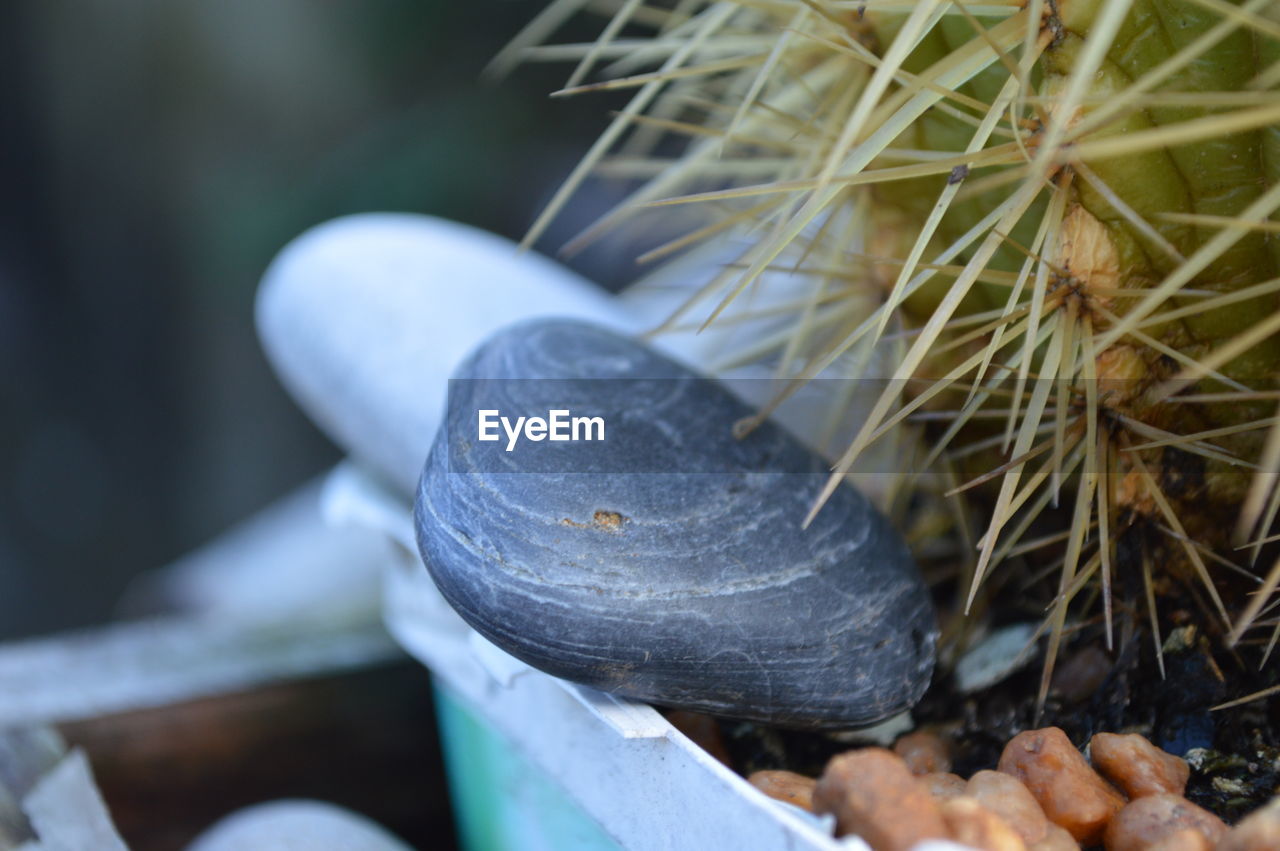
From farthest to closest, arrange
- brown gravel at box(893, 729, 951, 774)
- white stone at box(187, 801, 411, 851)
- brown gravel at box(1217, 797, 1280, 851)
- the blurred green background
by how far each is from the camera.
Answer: the blurred green background
white stone at box(187, 801, 411, 851)
brown gravel at box(893, 729, 951, 774)
brown gravel at box(1217, 797, 1280, 851)

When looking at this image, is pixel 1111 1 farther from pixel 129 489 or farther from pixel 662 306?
pixel 129 489

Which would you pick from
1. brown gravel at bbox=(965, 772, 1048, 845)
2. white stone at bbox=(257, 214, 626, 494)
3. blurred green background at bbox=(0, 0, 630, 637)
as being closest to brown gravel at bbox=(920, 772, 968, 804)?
brown gravel at bbox=(965, 772, 1048, 845)

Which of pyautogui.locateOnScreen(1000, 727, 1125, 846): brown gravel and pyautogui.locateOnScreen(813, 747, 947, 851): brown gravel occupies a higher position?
pyautogui.locateOnScreen(813, 747, 947, 851): brown gravel

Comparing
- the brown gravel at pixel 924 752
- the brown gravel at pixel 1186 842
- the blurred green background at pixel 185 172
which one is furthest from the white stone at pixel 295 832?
the blurred green background at pixel 185 172

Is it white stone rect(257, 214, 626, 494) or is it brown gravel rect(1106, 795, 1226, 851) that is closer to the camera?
brown gravel rect(1106, 795, 1226, 851)

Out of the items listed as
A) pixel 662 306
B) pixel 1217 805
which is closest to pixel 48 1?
pixel 662 306

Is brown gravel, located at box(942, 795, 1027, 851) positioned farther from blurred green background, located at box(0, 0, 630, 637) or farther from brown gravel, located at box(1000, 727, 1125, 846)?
blurred green background, located at box(0, 0, 630, 637)

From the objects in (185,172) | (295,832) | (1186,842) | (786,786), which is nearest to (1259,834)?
(1186,842)
